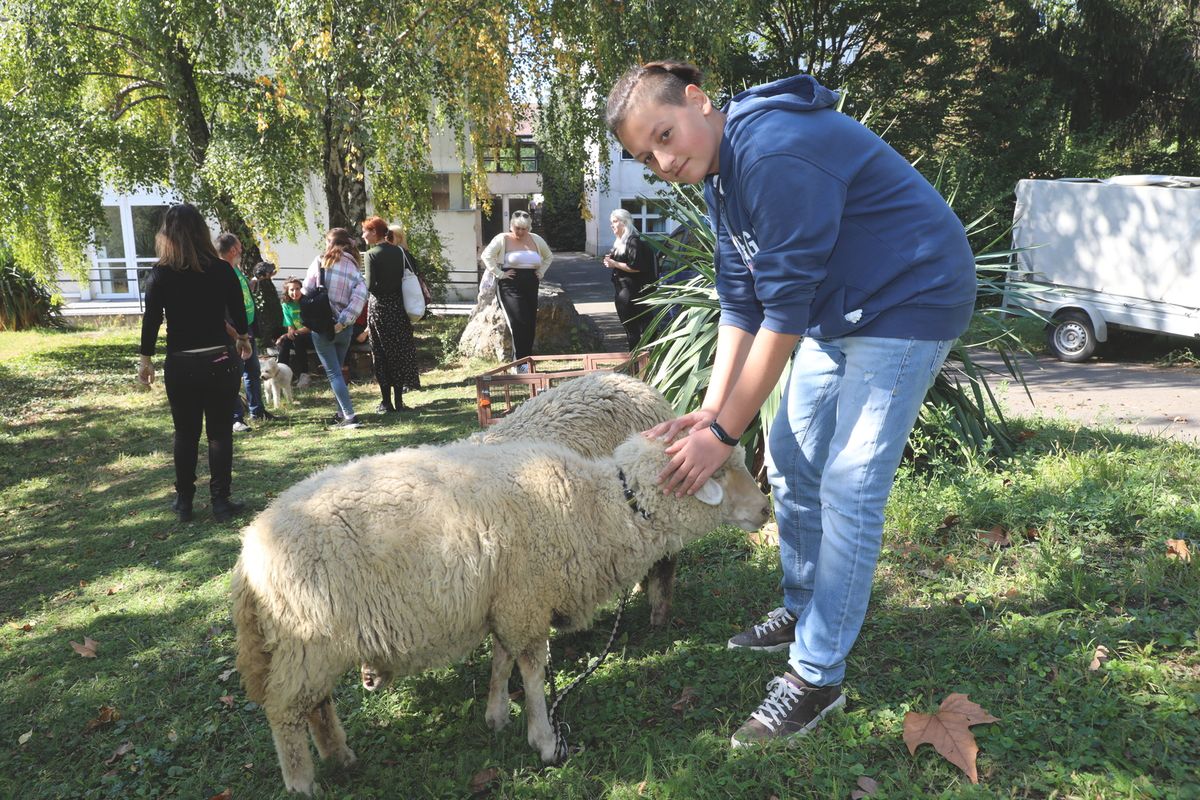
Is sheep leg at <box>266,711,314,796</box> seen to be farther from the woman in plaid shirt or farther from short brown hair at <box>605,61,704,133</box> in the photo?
the woman in plaid shirt

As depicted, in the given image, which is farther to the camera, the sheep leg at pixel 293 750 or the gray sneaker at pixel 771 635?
the gray sneaker at pixel 771 635

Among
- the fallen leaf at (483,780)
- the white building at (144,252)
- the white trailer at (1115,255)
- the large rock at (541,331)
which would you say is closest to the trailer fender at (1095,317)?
the white trailer at (1115,255)

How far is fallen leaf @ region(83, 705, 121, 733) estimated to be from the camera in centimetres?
303

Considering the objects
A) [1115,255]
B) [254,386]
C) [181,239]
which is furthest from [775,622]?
[1115,255]

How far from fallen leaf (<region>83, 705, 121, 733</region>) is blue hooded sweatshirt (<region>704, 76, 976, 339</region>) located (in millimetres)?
3037

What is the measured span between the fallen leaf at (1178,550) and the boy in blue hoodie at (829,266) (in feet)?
5.98

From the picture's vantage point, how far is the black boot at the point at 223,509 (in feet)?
17.2

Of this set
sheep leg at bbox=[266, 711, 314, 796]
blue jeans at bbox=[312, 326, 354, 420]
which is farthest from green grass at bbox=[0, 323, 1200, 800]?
blue jeans at bbox=[312, 326, 354, 420]

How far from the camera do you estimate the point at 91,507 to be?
585 centimetres

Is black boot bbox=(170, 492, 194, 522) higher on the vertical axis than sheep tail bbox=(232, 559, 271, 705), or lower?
lower

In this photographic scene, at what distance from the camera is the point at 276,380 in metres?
8.70

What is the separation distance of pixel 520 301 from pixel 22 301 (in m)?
12.6

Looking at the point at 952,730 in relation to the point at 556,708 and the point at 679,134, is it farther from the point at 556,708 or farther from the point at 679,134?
the point at 679,134

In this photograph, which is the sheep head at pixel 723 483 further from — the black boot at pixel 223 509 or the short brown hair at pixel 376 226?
the short brown hair at pixel 376 226
